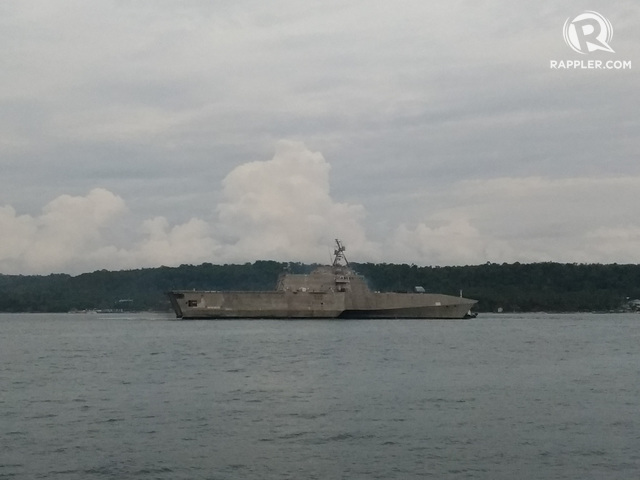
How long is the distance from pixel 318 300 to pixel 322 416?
59153 millimetres

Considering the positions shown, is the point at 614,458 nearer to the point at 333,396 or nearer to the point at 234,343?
the point at 333,396

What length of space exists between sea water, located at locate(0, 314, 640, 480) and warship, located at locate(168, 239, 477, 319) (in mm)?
39503

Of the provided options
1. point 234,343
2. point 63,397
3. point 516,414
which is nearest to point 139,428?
point 63,397

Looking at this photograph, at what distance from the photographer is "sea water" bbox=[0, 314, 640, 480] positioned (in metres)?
16.6

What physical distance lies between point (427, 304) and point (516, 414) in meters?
59.8

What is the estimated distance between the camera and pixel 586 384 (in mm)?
28984

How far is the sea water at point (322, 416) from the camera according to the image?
54.5 ft

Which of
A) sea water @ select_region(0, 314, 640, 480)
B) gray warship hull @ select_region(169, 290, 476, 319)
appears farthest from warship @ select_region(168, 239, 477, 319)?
sea water @ select_region(0, 314, 640, 480)

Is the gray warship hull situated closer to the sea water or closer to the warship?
the warship

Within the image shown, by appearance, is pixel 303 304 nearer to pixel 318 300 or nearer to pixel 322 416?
pixel 318 300

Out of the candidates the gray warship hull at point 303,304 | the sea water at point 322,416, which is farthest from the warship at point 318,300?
the sea water at point 322,416

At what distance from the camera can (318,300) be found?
81.2 m

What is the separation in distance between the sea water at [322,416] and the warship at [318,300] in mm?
39503

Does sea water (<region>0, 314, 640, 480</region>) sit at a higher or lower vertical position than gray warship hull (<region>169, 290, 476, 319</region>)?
lower
